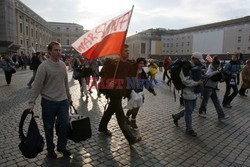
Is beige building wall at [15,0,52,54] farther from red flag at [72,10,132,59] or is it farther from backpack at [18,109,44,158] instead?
backpack at [18,109,44,158]

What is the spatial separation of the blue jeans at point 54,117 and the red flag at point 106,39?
47.4 inches

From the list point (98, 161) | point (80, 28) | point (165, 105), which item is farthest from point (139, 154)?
point (80, 28)

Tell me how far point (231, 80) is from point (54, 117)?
661cm

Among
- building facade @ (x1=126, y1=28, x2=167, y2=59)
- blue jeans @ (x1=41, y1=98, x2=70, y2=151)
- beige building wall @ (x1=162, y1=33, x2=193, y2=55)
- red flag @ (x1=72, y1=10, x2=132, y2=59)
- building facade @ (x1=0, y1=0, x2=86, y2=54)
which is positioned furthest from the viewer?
building facade @ (x1=126, y1=28, x2=167, y2=59)

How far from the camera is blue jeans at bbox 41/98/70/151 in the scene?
11.0ft

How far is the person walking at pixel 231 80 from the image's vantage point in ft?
25.0

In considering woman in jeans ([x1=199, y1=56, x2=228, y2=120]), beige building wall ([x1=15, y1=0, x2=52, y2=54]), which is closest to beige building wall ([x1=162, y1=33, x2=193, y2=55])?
beige building wall ([x1=15, y1=0, x2=52, y2=54])

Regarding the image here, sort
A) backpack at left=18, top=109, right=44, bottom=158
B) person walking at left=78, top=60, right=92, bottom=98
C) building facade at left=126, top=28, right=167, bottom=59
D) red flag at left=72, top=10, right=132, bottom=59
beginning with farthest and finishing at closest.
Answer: building facade at left=126, top=28, right=167, bottom=59 < person walking at left=78, top=60, right=92, bottom=98 < red flag at left=72, top=10, right=132, bottom=59 < backpack at left=18, top=109, right=44, bottom=158

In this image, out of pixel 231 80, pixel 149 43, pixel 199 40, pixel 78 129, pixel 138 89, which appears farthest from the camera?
pixel 149 43

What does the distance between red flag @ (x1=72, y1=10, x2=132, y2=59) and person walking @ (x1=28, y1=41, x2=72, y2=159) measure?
0.92m

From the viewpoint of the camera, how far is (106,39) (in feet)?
13.8

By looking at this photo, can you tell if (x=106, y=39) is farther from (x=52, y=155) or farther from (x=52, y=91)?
(x=52, y=155)

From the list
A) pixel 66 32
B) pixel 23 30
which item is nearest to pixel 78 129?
pixel 23 30

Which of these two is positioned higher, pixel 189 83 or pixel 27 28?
pixel 27 28
